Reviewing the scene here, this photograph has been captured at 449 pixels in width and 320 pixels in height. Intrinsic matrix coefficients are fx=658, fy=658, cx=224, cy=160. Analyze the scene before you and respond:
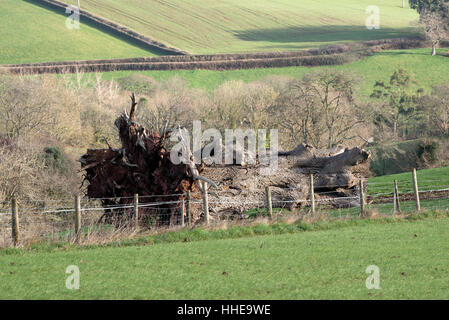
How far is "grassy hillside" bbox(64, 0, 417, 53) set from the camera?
409 ft

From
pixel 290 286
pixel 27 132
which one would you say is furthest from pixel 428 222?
pixel 27 132

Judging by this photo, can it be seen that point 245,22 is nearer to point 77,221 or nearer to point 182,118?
point 182,118

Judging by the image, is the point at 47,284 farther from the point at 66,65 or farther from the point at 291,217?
the point at 66,65

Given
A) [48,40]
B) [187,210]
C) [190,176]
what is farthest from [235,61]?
[187,210]

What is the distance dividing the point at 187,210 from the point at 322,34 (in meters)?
116

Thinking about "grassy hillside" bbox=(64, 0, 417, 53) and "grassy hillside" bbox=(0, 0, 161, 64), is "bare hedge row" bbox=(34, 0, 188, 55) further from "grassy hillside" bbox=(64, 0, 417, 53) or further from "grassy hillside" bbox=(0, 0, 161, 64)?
"grassy hillside" bbox=(64, 0, 417, 53)

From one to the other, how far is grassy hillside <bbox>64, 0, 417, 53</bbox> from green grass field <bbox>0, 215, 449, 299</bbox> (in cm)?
10157

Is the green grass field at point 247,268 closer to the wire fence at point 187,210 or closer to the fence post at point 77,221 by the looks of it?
the fence post at point 77,221

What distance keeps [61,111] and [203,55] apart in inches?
1950

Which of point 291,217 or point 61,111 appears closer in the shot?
point 291,217

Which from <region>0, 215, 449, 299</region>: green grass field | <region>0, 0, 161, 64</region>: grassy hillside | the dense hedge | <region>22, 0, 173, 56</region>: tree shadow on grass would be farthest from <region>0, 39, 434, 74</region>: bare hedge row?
<region>0, 215, 449, 299</region>: green grass field

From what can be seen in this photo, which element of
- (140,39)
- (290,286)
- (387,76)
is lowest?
(290,286)

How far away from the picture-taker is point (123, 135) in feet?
90.5

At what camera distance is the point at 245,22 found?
460ft
